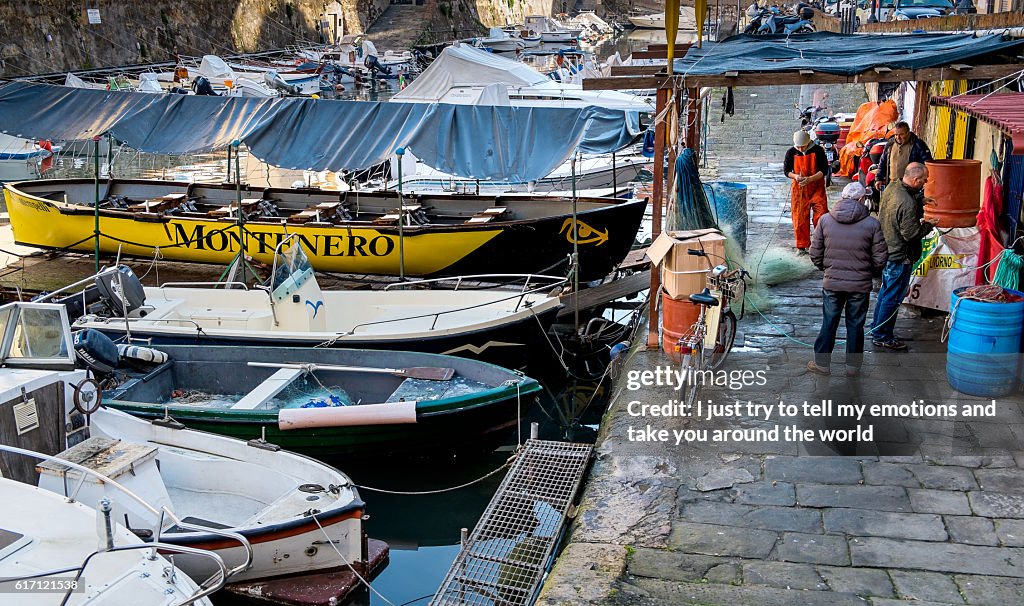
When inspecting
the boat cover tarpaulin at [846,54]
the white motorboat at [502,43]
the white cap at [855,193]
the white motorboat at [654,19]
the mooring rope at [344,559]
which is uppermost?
the white motorboat at [654,19]

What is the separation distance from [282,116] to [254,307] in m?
3.87

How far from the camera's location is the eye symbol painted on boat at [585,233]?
46.2 feet

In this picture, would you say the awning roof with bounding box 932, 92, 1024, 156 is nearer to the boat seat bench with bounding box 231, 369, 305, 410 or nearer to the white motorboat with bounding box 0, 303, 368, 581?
the white motorboat with bounding box 0, 303, 368, 581

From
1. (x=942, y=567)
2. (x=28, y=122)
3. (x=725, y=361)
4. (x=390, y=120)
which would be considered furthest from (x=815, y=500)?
(x=28, y=122)

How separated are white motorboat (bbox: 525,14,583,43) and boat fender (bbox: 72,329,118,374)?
49.2m

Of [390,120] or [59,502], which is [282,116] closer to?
[390,120]

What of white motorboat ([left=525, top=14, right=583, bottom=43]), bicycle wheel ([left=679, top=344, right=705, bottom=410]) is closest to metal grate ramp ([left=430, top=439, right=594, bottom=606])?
bicycle wheel ([left=679, top=344, right=705, bottom=410])

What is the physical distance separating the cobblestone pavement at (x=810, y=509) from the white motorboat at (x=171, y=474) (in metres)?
2.21

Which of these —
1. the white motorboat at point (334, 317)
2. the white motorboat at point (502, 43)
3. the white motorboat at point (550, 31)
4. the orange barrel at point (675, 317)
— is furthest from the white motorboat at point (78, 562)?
the white motorboat at point (550, 31)

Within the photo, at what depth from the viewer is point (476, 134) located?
45.4 feet

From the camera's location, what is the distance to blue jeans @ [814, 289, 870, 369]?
26.4 ft

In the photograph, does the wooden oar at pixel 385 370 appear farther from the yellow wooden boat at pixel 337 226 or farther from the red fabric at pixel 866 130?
the red fabric at pixel 866 130

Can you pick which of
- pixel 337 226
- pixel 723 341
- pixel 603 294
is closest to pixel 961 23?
pixel 603 294

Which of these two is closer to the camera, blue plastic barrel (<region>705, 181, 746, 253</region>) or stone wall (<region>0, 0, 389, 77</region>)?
blue plastic barrel (<region>705, 181, 746, 253</region>)
